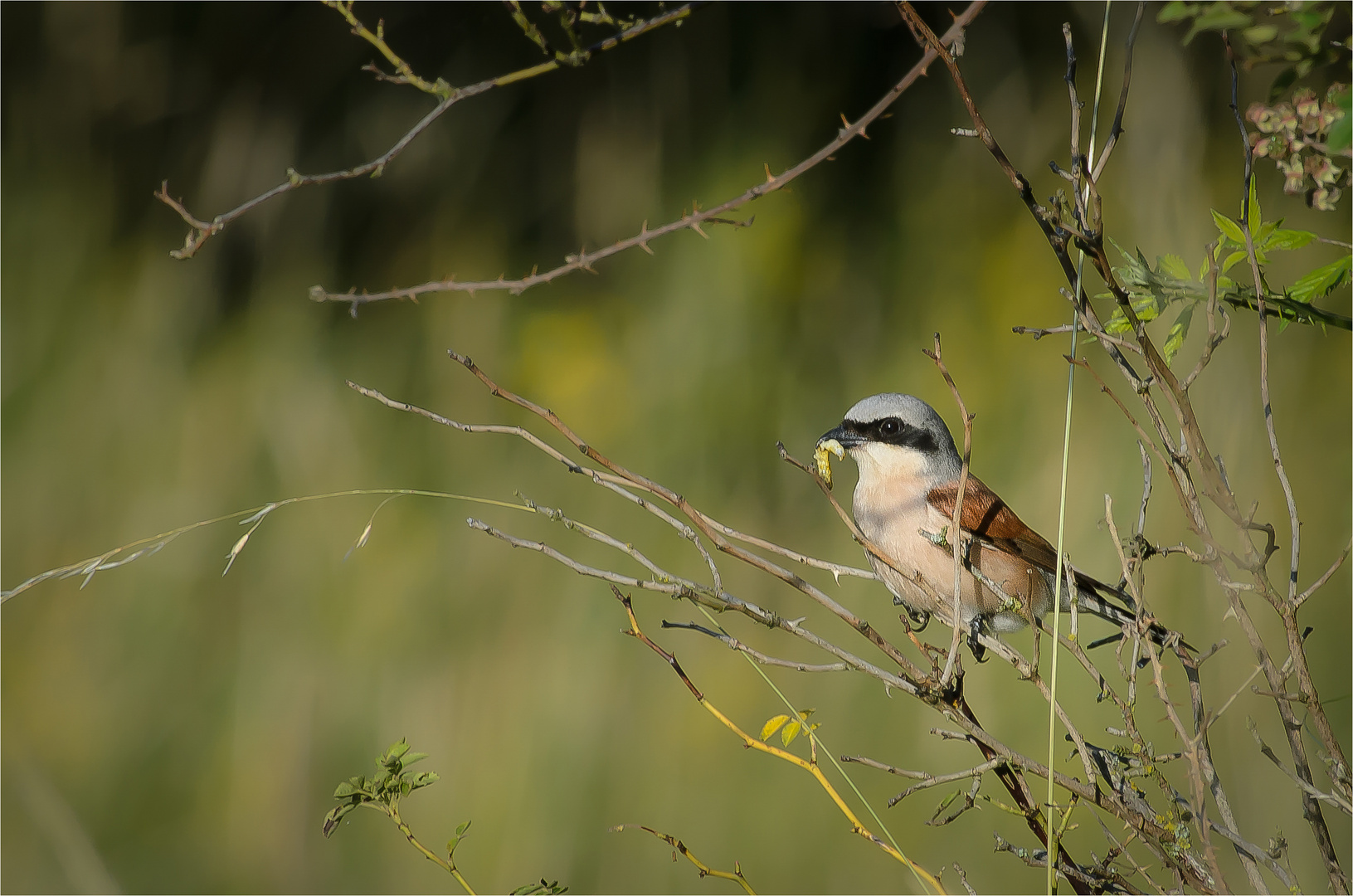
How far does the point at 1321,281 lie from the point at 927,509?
4.32 ft

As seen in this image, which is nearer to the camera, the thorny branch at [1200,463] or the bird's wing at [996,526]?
the thorny branch at [1200,463]

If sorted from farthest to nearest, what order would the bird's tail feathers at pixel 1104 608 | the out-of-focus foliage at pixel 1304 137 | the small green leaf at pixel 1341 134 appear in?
the bird's tail feathers at pixel 1104 608, the out-of-focus foliage at pixel 1304 137, the small green leaf at pixel 1341 134

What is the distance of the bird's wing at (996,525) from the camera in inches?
90.0

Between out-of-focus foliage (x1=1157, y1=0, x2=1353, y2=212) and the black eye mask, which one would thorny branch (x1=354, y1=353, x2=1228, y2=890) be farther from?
the black eye mask

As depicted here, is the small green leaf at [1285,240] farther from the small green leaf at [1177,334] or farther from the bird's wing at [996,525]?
the bird's wing at [996,525]

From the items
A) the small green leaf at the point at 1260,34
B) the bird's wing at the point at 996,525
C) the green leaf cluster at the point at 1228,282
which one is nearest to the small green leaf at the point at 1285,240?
the green leaf cluster at the point at 1228,282

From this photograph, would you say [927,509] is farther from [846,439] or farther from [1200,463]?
[1200,463]

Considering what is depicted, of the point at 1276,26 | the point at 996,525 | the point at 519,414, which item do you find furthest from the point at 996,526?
the point at 519,414

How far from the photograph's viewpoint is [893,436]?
2.40m

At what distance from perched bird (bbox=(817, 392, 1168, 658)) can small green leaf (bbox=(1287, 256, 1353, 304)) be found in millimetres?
1086

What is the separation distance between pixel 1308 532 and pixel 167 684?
379 centimetres

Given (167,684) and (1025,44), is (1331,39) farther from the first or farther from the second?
(167,684)

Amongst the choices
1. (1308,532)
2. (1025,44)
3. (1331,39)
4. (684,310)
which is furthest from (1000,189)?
(1331,39)

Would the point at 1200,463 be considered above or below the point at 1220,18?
below
